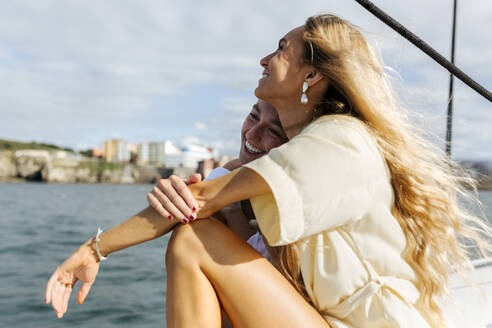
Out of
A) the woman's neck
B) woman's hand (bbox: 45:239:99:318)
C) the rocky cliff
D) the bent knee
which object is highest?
the woman's neck

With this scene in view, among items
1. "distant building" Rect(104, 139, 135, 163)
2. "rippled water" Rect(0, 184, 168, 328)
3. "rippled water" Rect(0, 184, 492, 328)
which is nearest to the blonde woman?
"rippled water" Rect(0, 184, 492, 328)

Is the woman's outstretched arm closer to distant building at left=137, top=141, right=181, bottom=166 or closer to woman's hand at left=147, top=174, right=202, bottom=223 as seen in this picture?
woman's hand at left=147, top=174, right=202, bottom=223

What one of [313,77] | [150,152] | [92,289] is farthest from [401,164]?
[150,152]

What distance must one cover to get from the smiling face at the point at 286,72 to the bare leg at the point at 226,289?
0.51 m

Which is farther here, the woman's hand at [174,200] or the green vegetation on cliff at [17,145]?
the green vegetation on cliff at [17,145]

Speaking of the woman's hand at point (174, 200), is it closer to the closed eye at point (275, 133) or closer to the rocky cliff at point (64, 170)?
the closed eye at point (275, 133)

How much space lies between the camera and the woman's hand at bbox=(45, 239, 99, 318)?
1438mm

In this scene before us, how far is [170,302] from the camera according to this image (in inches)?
50.9

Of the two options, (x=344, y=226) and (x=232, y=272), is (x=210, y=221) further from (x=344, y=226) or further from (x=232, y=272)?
(x=344, y=226)

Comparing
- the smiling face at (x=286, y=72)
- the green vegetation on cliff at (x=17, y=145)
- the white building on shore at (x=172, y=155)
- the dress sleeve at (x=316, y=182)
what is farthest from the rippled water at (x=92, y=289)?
the green vegetation on cliff at (x=17, y=145)

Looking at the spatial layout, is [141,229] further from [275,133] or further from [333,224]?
[275,133]

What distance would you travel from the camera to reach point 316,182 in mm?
1131

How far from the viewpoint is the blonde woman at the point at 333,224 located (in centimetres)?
115

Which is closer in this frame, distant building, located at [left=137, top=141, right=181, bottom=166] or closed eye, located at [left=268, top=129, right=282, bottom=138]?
closed eye, located at [left=268, top=129, right=282, bottom=138]
